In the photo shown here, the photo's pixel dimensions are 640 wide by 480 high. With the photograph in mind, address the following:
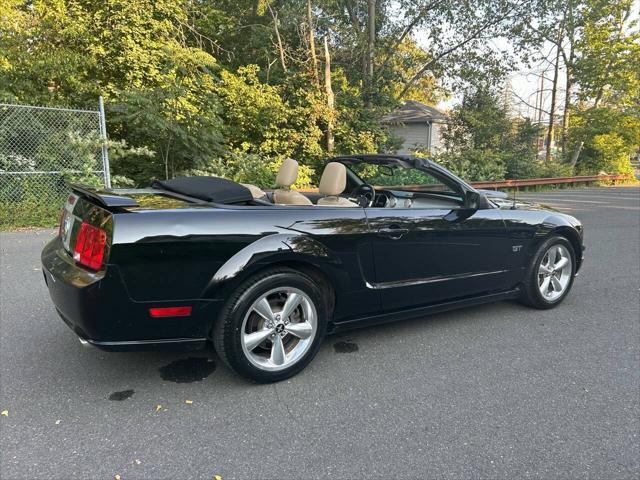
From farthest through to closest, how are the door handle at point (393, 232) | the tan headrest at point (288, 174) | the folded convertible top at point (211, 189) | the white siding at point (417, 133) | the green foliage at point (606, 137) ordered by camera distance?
the white siding at point (417, 133)
the green foliage at point (606, 137)
the tan headrest at point (288, 174)
the door handle at point (393, 232)
the folded convertible top at point (211, 189)

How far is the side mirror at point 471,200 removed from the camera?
378 cm

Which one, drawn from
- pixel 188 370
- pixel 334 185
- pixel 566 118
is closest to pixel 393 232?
pixel 334 185

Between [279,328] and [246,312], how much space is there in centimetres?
26

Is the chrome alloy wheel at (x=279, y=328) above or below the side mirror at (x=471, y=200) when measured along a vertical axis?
below

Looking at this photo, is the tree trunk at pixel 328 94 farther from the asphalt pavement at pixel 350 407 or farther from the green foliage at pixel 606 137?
the green foliage at pixel 606 137

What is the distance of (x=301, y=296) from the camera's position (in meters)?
2.93

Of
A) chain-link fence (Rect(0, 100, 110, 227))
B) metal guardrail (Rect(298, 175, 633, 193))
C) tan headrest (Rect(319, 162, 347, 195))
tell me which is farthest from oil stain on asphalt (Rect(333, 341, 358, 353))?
metal guardrail (Rect(298, 175, 633, 193))

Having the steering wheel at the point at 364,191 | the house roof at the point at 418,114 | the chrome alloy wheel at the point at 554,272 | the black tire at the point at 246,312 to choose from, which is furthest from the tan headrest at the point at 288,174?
the house roof at the point at 418,114

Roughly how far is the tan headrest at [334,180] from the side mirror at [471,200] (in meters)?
1.02

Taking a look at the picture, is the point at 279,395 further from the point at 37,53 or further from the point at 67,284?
the point at 37,53

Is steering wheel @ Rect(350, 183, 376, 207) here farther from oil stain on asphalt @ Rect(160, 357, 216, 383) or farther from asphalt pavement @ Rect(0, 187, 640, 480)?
oil stain on asphalt @ Rect(160, 357, 216, 383)

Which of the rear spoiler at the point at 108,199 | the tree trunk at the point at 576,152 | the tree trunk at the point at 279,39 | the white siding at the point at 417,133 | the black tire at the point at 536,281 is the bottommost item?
the black tire at the point at 536,281

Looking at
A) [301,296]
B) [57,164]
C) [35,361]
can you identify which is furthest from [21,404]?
[57,164]

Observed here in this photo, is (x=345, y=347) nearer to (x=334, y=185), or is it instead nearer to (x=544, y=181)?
(x=334, y=185)
